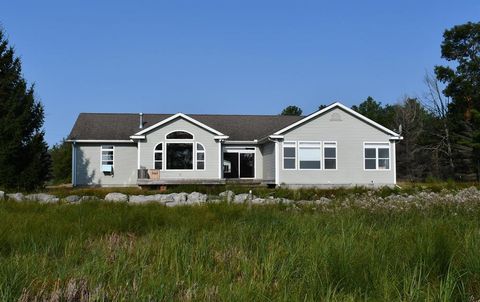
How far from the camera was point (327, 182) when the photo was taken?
88.9 ft

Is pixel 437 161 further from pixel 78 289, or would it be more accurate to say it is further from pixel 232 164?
pixel 78 289

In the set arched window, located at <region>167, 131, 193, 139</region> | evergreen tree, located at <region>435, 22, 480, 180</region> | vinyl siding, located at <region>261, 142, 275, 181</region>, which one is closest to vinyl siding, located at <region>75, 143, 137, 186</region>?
arched window, located at <region>167, 131, 193, 139</region>

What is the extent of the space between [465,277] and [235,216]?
4.27m

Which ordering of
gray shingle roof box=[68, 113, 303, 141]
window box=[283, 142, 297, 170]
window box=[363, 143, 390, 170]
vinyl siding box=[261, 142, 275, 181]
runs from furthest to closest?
gray shingle roof box=[68, 113, 303, 141], vinyl siding box=[261, 142, 275, 181], window box=[363, 143, 390, 170], window box=[283, 142, 297, 170]

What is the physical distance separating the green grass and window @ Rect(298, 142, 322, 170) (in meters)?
20.3

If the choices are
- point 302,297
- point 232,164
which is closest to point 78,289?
point 302,297

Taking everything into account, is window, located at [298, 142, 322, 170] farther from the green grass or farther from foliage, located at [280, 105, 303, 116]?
foliage, located at [280, 105, 303, 116]

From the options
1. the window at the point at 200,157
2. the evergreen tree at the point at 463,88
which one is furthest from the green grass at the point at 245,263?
the evergreen tree at the point at 463,88

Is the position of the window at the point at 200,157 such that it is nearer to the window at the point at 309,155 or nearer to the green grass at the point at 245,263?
the window at the point at 309,155

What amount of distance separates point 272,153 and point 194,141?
454cm

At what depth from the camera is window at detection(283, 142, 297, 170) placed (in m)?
27.0

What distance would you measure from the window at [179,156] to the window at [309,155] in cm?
615

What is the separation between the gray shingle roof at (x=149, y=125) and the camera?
29.3m

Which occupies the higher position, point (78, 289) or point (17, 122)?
point (17, 122)
